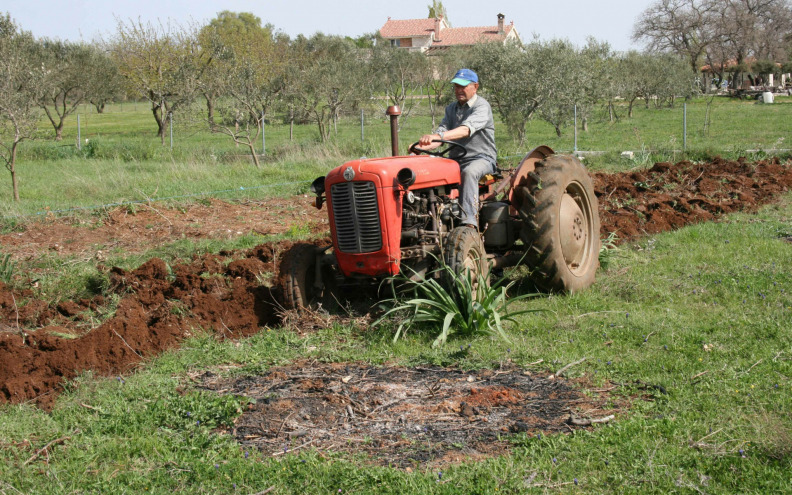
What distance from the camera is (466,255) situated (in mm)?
6141

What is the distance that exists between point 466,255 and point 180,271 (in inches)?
126

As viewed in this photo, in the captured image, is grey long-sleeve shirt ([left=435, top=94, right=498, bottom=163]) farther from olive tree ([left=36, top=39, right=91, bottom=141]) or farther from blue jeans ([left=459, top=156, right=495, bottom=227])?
olive tree ([left=36, top=39, right=91, bottom=141])

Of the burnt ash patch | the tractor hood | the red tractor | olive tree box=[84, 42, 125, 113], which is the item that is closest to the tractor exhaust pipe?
the red tractor

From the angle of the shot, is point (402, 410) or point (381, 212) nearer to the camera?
point (402, 410)

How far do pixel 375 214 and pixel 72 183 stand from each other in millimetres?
→ 10883

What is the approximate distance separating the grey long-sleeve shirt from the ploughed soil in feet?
7.07

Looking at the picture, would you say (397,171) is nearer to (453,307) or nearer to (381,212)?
(381,212)

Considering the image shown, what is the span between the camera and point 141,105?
62781 mm

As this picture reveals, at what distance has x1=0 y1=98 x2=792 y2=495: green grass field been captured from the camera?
12.1 ft

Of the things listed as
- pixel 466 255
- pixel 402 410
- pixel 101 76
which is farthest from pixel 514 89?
pixel 101 76

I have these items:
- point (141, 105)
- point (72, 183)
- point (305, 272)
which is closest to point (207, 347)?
point (305, 272)

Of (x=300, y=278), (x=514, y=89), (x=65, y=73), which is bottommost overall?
(x=300, y=278)

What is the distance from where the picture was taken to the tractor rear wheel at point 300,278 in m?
6.31

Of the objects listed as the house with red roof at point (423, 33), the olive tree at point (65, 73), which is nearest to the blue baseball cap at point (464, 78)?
the olive tree at point (65, 73)
